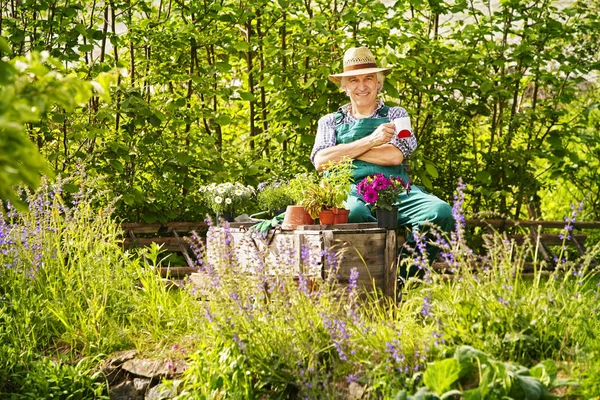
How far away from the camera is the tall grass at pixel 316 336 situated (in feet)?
9.41

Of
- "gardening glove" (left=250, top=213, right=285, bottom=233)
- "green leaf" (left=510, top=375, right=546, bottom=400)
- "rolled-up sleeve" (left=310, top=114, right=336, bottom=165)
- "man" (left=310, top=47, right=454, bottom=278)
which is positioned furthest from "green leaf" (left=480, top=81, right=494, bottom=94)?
"green leaf" (left=510, top=375, right=546, bottom=400)

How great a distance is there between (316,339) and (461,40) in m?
4.09

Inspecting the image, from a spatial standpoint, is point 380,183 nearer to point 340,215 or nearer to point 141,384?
point 340,215

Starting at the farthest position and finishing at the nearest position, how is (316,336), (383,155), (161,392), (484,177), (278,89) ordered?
(484,177)
(278,89)
(383,155)
(161,392)
(316,336)

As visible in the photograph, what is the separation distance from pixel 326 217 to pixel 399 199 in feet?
1.49

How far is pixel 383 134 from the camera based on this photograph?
4.71 metres

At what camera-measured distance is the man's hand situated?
15.5ft

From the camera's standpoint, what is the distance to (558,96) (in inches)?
264

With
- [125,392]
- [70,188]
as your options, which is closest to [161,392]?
[125,392]

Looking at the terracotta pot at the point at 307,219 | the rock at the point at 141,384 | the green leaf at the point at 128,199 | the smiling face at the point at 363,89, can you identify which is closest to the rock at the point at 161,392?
the rock at the point at 141,384

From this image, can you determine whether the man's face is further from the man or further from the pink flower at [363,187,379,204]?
the pink flower at [363,187,379,204]

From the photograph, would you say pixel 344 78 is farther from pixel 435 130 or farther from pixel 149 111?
pixel 435 130

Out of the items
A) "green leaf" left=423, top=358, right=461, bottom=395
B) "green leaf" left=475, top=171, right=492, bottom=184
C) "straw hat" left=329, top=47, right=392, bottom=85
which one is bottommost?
"green leaf" left=423, top=358, right=461, bottom=395

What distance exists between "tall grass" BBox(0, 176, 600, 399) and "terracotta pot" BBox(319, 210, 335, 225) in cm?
44
